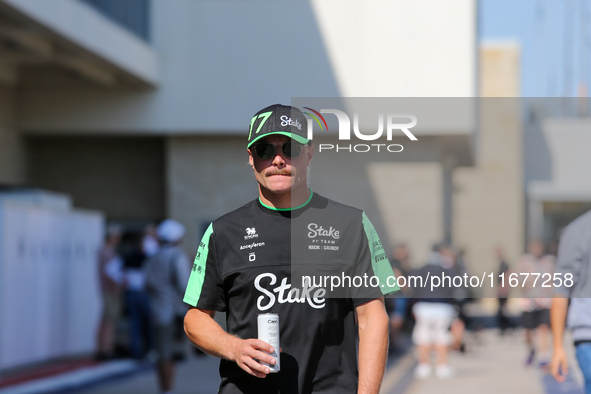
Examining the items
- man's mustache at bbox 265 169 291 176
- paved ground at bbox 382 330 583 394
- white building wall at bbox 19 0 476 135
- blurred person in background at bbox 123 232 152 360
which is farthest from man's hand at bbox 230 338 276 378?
white building wall at bbox 19 0 476 135

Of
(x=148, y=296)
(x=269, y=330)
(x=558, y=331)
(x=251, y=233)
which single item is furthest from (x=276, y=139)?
(x=148, y=296)

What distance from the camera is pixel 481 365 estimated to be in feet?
46.8

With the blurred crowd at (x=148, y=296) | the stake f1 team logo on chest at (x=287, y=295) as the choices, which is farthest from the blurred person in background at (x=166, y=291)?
the stake f1 team logo on chest at (x=287, y=295)

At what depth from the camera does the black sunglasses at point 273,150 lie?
3119mm

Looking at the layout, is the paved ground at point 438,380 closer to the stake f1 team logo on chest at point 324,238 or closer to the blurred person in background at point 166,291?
the blurred person in background at point 166,291

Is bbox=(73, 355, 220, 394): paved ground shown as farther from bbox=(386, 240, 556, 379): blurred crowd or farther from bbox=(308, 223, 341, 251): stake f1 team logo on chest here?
bbox=(308, 223, 341, 251): stake f1 team logo on chest

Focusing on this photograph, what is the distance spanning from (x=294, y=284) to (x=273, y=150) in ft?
1.60

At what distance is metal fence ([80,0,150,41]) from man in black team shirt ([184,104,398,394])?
1461cm

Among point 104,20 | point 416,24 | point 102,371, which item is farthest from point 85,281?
point 416,24

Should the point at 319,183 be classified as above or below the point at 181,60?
below

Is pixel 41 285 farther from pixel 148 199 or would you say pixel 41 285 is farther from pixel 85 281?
pixel 148 199

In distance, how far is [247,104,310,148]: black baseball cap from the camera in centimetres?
311

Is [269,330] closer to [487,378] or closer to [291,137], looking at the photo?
[291,137]

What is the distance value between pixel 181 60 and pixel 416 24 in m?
5.05
